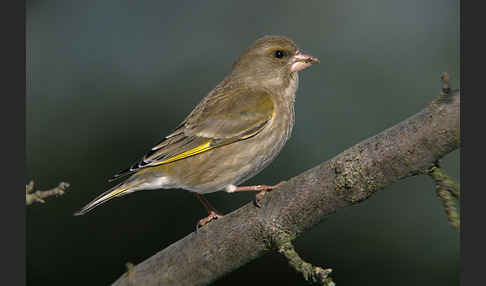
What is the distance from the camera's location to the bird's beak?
444 centimetres

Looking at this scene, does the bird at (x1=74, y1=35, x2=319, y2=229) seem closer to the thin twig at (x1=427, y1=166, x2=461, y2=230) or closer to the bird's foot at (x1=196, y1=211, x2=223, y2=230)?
the bird's foot at (x1=196, y1=211, x2=223, y2=230)

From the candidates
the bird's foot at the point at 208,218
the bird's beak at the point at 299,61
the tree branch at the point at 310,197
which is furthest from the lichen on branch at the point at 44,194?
the bird's beak at the point at 299,61

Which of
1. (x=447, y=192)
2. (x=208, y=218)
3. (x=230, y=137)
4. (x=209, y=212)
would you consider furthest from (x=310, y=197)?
(x=230, y=137)

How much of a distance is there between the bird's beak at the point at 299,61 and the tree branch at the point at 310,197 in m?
2.01

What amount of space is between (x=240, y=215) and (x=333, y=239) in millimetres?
1759

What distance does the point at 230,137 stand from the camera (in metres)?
4.09

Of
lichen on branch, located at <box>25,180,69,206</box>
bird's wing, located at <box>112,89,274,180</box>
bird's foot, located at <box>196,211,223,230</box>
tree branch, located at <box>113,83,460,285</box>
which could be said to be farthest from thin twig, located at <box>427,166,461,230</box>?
bird's wing, located at <box>112,89,274,180</box>

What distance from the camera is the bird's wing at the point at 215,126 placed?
13.2 ft

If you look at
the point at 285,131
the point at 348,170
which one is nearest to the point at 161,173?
the point at 285,131

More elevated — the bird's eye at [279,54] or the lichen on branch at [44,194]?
the bird's eye at [279,54]

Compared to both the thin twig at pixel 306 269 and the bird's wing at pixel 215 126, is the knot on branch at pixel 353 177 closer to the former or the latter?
the thin twig at pixel 306 269

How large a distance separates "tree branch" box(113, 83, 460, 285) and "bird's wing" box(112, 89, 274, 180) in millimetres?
1151

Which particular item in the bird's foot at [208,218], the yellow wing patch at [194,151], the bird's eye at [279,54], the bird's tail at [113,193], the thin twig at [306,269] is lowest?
the bird's foot at [208,218]

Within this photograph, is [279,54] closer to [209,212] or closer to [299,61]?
[299,61]
